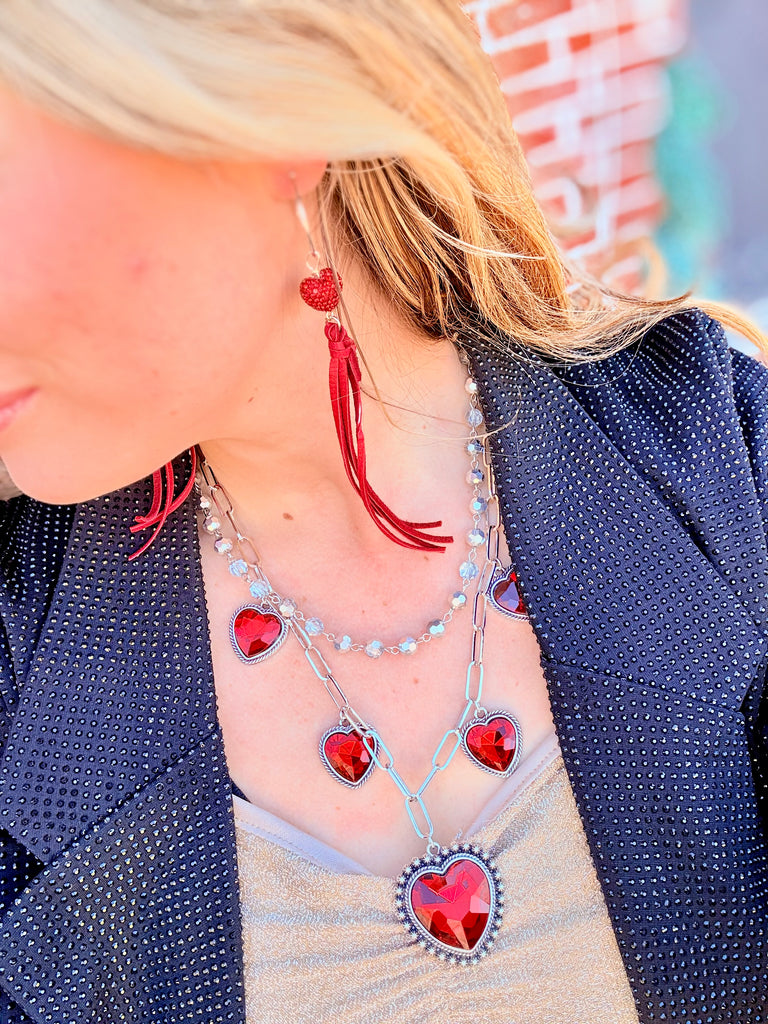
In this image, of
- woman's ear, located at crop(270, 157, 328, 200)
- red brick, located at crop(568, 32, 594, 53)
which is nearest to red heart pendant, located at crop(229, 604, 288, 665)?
woman's ear, located at crop(270, 157, 328, 200)

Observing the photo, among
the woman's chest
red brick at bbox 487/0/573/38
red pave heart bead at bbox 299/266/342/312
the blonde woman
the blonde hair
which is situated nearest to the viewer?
the blonde hair

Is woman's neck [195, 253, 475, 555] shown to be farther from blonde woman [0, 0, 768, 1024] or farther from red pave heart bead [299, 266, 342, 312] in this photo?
red pave heart bead [299, 266, 342, 312]

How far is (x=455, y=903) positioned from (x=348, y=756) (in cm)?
20

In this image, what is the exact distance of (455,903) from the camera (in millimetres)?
1106

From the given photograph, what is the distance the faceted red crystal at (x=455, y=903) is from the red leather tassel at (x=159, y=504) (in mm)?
510

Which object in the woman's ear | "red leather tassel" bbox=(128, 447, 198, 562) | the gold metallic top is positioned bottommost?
the gold metallic top

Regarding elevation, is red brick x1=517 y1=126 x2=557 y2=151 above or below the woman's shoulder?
below

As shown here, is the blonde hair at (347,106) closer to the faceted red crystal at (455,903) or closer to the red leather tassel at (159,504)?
the red leather tassel at (159,504)

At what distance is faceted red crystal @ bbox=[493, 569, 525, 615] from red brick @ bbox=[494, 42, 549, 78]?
1916 millimetres

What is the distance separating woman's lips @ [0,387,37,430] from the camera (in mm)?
948

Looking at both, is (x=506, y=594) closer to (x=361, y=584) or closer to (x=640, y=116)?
(x=361, y=584)

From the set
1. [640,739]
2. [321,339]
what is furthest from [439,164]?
[640,739]

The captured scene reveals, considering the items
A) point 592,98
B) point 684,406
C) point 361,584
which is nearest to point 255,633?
point 361,584

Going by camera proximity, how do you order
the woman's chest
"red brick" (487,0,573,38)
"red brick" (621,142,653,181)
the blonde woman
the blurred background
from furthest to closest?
"red brick" (621,142,653,181)
the blurred background
"red brick" (487,0,573,38)
the woman's chest
the blonde woman
